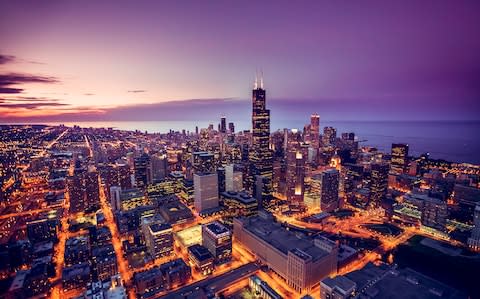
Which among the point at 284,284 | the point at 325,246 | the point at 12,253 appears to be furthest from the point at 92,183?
the point at 325,246

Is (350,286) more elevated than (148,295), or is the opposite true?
(350,286)

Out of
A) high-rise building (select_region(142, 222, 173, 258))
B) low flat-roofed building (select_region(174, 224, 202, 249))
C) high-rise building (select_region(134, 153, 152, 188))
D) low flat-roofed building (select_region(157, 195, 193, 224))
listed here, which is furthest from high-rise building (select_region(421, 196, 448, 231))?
high-rise building (select_region(134, 153, 152, 188))

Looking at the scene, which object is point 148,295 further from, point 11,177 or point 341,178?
point 11,177

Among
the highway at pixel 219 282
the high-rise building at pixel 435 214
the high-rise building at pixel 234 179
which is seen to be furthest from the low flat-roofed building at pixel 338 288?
the high-rise building at pixel 234 179

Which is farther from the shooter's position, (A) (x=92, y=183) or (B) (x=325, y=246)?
(A) (x=92, y=183)

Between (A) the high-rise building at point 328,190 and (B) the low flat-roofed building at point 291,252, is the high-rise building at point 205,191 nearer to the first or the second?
(B) the low flat-roofed building at point 291,252

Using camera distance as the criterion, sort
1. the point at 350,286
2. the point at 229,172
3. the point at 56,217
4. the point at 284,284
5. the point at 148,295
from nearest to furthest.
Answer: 1. the point at 350,286
2. the point at 148,295
3. the point at 284,284
4. the point at 56,217
5. the point at 229,172

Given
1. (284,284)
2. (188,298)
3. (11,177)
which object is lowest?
(284,284)
